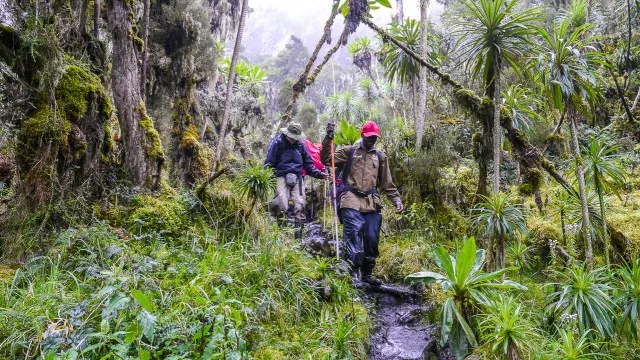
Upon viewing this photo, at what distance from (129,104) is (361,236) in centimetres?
326

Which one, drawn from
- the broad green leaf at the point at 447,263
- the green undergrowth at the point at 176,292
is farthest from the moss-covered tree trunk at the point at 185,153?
the broad green leaf at the point at 447,263

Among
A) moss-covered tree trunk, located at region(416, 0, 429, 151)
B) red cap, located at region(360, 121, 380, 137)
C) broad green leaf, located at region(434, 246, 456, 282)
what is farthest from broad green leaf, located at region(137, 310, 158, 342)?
moss-covered tree trunk, located at region(416, 0, 429, 151)

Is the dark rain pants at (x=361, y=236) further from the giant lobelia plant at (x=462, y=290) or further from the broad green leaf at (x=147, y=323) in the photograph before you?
the broad green leaf at (x=147, y=323)

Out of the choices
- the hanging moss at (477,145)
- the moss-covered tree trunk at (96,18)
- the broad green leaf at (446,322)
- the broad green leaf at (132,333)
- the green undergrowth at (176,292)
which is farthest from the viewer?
the hanging moss at (477,145)

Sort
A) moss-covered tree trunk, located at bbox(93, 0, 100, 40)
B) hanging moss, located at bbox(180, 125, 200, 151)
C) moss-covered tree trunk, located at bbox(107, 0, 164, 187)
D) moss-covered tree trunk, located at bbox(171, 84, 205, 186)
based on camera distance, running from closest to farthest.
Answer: moss-covered tree trunk, located at bbox(107, 0, 164, 187) → moss-covered tree trunk, located at bbox(93, 0, 100, 40) → moss-covered tree trunk, located at bbox(171, 84, 205, 186) → hanging moss, located at bbox(180, 125, 200, 151)

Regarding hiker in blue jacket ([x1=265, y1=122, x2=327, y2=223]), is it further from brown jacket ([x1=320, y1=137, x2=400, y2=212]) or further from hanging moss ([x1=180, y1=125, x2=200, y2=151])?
hanging moss ([x1=180, y1=125, x2=200, y2=151])

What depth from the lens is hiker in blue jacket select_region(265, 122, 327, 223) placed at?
5.60 metres

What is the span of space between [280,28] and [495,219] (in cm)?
11796

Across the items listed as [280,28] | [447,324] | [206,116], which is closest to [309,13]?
[280,28]

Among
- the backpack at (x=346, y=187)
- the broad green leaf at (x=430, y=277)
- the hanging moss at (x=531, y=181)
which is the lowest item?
the broad green leaf at (x=430, y=277)

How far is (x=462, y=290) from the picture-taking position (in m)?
2.88

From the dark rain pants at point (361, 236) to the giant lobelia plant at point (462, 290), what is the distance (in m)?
1.78

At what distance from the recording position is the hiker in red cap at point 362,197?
4.82m

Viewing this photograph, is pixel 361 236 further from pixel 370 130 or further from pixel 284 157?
pixel 284 157
